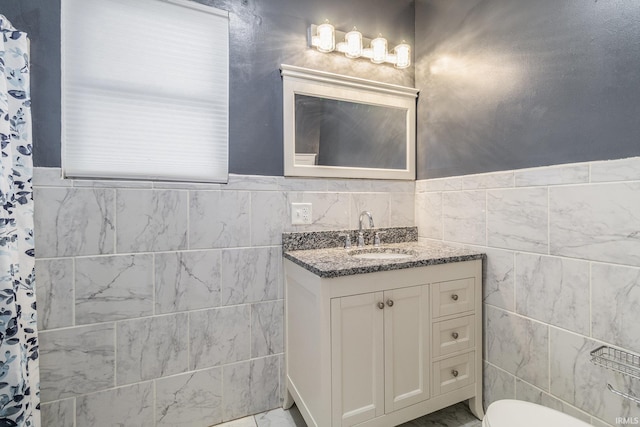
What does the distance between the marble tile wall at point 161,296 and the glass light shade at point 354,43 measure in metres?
0.75

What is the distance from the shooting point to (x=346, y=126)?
1.69 m

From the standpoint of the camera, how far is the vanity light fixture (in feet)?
5.03

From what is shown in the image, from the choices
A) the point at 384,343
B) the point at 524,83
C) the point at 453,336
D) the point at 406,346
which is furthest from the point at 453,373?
the point at 524,83

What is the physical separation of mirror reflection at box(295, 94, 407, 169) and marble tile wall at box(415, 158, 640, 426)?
0.53 m

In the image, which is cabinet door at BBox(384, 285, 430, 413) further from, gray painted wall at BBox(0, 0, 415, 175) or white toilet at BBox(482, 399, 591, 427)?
gray painted wall at BBox(0, 0, 415, 175)

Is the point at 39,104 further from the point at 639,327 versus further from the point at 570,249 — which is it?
the point at 639,327

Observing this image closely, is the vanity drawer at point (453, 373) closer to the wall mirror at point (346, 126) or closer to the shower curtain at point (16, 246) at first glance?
the wall mirror at point (346, 126)

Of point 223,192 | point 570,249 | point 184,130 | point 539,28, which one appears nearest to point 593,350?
point 570,249

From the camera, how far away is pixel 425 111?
1769mm

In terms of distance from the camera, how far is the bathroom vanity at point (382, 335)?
108 centimetres

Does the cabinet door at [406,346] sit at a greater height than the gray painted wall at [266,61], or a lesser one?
lesser

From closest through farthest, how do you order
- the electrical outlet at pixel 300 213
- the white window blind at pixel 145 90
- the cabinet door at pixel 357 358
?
the cabinet door at pixel 357 358 → the white window blind at pixel 145 90 → the electrical outlet at pixel 300 213

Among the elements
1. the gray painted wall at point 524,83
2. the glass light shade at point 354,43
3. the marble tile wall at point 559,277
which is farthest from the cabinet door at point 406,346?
the glass light shade at point 354,43

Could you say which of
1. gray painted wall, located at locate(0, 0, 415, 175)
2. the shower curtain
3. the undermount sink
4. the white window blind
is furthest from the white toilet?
the shower curtain
